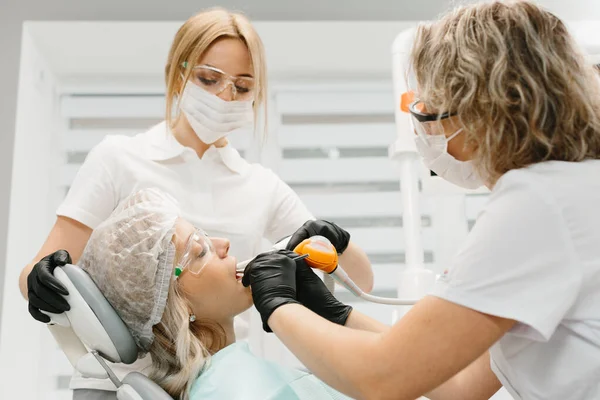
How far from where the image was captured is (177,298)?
4.77ft

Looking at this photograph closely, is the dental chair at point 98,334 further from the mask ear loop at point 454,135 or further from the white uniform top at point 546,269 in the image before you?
the mask ear loop at point 454,135

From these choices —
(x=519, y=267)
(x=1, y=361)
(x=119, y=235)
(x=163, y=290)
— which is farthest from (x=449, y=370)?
(x=1, y=361)

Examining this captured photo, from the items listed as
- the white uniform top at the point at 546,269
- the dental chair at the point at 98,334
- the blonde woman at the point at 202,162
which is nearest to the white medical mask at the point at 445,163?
the white uniform top at the point at 546,269

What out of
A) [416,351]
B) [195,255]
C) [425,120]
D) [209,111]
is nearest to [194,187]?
[209,111]

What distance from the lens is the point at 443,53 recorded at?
1149mm

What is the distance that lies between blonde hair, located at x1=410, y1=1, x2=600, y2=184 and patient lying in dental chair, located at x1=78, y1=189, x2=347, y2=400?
2.08 ft

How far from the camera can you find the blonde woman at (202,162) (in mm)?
1732

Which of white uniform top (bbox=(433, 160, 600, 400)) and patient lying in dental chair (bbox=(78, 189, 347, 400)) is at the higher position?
white uniform top (bbox=(433, 160, 600, 400))

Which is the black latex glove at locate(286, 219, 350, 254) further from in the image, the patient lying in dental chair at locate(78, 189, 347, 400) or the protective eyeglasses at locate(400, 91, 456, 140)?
the protective eyeglasses at locate(400, 91, 456, 140)

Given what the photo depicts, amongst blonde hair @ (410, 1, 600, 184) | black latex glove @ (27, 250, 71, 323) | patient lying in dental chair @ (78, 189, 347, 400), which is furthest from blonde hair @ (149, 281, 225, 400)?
blonde hair @ (410, 1, 600, 184)

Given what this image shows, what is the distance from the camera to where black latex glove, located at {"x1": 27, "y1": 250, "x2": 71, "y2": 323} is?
4.15 feet

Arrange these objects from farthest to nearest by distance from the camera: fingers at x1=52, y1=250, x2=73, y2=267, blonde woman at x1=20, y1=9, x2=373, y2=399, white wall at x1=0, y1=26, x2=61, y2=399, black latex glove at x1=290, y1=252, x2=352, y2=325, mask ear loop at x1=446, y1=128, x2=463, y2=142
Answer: white wall at x1=0, y1=26, x2=61, y2=399, blonde woman at x1=20, y1=9, x2=373, y2=399, black latex glove at x1=290, y1=252, x2=352, y2=325, fingers at x1=52, y1=250, x2=73, y2=267, mask ear loop at x1=446, y1=128, x2=463, y2=142

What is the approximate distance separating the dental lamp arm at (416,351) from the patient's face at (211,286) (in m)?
0.48

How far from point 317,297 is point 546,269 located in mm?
615
